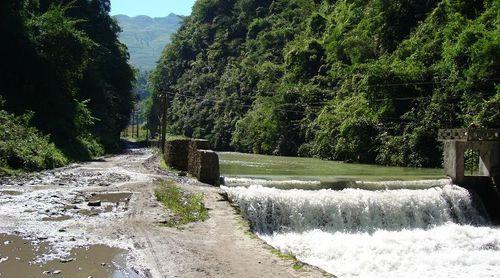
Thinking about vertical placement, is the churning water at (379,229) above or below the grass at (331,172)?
below

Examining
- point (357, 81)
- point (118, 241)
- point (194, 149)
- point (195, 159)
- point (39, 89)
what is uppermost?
point (357, 81)

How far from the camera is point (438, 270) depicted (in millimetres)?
11500

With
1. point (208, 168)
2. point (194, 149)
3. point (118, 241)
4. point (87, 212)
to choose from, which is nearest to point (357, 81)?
point (194, 149)

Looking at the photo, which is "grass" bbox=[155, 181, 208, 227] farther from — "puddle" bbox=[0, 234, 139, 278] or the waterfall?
"puddle" bbox=[0, 234, 139, 278]

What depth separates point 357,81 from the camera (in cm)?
4338

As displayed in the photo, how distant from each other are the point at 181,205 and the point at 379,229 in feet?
22.7

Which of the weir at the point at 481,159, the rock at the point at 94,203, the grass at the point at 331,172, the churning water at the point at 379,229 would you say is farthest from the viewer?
the grass at the point at 331,172

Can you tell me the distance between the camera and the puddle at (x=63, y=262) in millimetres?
6894

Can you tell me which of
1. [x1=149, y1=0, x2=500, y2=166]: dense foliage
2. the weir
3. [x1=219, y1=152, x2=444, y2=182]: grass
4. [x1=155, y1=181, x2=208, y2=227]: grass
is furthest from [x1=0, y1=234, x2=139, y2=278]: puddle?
[x1=149, y1=0, x2=500, y2=166]: dense foliage

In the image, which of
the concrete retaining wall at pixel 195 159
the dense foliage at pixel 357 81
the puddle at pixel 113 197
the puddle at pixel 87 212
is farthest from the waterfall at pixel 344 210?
the dense foliage at pixel 357 81

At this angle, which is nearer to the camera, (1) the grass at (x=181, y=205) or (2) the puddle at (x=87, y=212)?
(2) the puddle at (x=87, y=212)

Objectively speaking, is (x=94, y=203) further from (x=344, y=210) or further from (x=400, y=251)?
(x=400, y=251)

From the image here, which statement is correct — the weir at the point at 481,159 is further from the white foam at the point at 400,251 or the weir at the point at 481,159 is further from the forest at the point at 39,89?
the forest at the point at 39,89

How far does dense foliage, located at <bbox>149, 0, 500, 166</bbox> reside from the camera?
1220 inches
